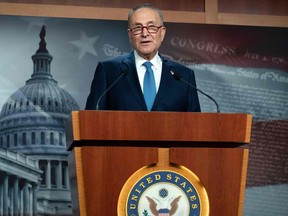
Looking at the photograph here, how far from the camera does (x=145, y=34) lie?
1770mm

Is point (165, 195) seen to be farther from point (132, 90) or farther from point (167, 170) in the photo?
point (132, 90)

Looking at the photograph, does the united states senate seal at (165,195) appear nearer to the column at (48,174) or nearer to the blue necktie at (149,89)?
the blue necktie at (149,89)

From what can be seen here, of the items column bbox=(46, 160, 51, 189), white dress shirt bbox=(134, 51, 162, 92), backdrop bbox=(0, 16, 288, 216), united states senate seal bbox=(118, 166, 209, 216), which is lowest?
united states senate seal bbox=(118, 166, 209, 216)

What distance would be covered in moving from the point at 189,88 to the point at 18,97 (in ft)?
7.10

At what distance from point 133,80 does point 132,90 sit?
0.04m

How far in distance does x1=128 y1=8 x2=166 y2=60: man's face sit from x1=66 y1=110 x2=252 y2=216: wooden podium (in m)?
0.42

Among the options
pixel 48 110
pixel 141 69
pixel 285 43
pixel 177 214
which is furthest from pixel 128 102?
pixel 285 43

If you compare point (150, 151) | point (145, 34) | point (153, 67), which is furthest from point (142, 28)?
point (150, 151)

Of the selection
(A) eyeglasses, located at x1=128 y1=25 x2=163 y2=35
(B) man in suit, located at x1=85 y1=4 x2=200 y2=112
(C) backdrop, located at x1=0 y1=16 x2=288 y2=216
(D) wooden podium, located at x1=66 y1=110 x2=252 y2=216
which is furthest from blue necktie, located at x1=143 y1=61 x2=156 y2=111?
(C) backdrop, located at x1=0 y1=16 x2=288 y2=216

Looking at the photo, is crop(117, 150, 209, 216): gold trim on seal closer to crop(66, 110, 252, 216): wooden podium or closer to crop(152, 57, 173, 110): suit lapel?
crop(66, 110, 252, 216): wooden podium

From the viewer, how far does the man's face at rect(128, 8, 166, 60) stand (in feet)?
5.80

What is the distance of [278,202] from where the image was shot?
3959 mm

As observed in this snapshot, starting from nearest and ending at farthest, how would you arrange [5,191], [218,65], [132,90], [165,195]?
[165,195]
[132,90]
[5,191]
[218,65]

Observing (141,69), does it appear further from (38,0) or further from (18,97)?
(38,0)
